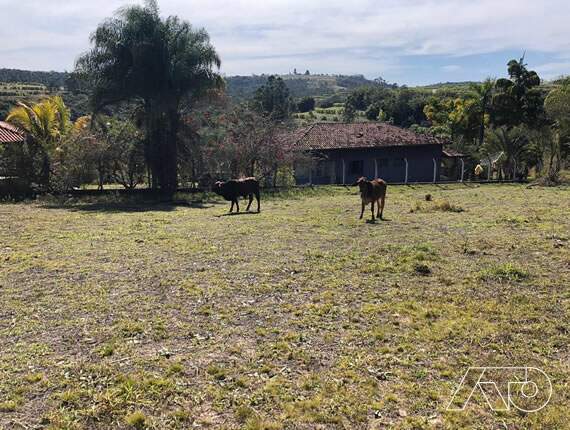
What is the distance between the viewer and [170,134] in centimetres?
2305

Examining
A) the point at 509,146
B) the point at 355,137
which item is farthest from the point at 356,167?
the point at 509,146

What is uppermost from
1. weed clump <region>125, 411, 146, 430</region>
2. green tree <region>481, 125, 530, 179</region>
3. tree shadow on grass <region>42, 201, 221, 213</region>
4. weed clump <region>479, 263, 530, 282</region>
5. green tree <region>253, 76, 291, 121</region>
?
green tree <region>253, 76, 291, 121</region>

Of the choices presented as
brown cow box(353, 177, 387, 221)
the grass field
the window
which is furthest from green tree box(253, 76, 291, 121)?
the grass field

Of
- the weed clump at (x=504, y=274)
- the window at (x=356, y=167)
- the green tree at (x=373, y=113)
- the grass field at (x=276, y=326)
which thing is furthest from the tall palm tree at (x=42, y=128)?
the green tree at (x=373, y=113)

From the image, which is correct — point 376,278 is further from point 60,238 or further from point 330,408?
point 60,238

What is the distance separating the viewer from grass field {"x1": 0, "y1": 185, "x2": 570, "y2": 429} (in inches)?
165

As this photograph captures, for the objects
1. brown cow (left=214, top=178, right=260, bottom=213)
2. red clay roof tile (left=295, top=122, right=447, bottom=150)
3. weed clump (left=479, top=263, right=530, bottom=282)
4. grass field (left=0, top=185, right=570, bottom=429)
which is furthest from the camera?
red clay roof tile (left=295, top=122, right=447, bottom=150)

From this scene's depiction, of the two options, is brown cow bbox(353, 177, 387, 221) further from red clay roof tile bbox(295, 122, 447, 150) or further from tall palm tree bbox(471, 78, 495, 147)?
tall palm tree bbox(471, 78, 495, 147)

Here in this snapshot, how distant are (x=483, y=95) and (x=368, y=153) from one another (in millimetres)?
16688

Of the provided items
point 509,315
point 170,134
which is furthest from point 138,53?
point 509,315

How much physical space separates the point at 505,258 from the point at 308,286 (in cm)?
404

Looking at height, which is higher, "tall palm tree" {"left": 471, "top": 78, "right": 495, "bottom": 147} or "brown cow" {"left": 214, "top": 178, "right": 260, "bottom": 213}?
"tall palm tree" {"left": 471, "top": 78, "right": 495, "bottom": 147}

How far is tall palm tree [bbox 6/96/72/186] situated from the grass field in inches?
434

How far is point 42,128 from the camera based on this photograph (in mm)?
24766
